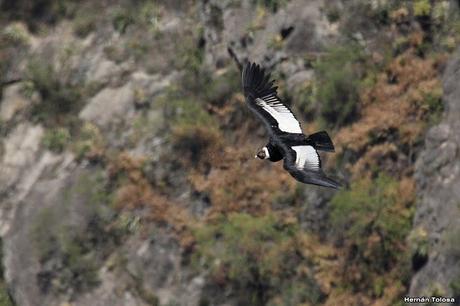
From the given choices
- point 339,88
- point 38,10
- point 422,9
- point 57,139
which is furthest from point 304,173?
point 38,10

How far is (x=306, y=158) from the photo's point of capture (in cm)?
1409

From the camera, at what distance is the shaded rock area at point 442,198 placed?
18.7 meters

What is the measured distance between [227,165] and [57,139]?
4658 millimetres

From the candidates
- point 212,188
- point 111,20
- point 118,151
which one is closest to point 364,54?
point 212,188

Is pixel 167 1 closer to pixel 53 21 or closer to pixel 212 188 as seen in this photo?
pixel 53 21

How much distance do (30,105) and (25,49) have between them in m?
2.00

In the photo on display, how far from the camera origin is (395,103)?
21.2 metres

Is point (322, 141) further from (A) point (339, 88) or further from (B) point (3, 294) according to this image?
(B) point (3, 294)

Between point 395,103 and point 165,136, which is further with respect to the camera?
point 165,136

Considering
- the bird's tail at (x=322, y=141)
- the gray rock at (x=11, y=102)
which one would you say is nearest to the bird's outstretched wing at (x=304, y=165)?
the bird's tail at (x=322, y=141)

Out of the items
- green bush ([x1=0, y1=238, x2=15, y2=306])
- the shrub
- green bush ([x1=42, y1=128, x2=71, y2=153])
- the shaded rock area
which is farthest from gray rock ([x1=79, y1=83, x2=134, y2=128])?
the shaded rock area

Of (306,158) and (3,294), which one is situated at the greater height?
(306,158)

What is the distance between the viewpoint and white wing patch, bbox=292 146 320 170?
1385 centimetres

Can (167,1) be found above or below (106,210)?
above
